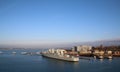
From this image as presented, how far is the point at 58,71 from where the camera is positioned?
26.7 meters

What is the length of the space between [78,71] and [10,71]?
34.5ft

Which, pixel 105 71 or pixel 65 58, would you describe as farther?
pixel 65 58

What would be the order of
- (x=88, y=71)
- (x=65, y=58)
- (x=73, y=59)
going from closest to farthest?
(x=88, y=71) < (x=73, y=59) < (x=65, y=58)

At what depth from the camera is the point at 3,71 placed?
27125 millimetres

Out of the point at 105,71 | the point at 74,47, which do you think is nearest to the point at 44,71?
the point at 105,71

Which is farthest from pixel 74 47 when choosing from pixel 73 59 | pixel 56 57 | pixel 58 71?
pixel 58 71

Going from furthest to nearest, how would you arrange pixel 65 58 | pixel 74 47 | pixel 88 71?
pixel 74 47 < pixel 65 58 < pixel 88 71

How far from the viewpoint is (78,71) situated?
2638 centimetres

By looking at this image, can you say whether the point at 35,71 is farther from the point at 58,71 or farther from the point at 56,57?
the point at 56,57

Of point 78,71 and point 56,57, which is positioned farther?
point 56,57

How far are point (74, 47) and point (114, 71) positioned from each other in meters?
76.0

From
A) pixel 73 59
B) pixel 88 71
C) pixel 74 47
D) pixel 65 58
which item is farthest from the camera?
pixel 74 47

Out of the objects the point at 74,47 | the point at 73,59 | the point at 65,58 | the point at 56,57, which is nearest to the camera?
the point at 73,59

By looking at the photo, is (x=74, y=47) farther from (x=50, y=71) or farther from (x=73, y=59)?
(x=50, y=71)
